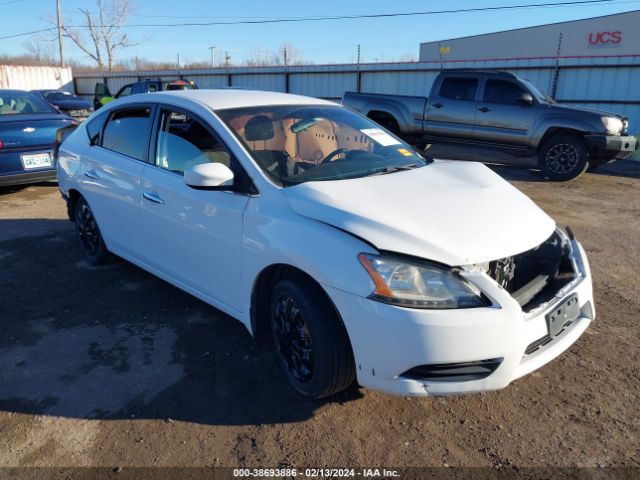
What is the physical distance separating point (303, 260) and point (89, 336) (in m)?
2.02

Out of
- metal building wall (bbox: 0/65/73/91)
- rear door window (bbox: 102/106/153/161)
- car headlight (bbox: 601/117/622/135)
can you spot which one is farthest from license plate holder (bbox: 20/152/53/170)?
metal building wall (bbox: 0/65/73/91)

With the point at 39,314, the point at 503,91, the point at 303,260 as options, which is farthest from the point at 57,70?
the point at 303,260

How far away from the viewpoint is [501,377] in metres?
2.45

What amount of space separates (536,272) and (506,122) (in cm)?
789

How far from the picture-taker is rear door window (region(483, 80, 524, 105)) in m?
9.95

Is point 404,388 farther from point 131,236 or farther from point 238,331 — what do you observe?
point 131,236

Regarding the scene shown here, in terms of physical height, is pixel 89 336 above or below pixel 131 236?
below

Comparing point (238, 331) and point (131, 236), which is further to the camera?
point (131, 236)

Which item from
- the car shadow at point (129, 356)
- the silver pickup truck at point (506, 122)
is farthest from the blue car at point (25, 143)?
the silver pickup truck at point (506, 122)

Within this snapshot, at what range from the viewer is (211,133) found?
3.40 meters

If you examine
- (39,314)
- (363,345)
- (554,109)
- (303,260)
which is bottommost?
(39,314)

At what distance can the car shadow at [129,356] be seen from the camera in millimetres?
2922

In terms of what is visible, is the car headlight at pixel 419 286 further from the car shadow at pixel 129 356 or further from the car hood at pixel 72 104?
the car hood at pixel 72 104

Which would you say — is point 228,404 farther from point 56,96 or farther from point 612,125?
point 56,96
